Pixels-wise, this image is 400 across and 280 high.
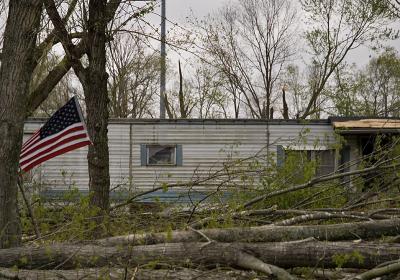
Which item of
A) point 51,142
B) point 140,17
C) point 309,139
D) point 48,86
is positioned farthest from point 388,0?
point 51,142

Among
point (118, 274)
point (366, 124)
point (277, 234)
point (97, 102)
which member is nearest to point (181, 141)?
point (366, 124)

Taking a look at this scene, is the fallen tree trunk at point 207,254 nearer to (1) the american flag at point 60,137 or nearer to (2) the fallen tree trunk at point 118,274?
(2) the fallen tree trunk at point 118,274

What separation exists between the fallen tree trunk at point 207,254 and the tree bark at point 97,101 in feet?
6.81

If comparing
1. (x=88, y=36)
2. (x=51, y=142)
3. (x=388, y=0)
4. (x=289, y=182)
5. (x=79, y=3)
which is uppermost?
(x=388, y=0)

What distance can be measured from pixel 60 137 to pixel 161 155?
29.4ft

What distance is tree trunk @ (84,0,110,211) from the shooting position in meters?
6.77

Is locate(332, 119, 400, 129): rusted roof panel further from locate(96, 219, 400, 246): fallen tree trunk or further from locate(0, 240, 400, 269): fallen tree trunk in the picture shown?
locate(0, 240, 400, 269): fallen tree trunk

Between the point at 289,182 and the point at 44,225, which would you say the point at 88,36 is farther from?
the point at 289,182

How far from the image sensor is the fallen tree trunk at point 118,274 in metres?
4.23

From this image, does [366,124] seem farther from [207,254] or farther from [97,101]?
[207,254]

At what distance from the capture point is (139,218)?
5.73 m

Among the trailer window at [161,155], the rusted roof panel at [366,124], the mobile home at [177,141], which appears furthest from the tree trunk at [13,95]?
the rusted roof panel at [366,124]

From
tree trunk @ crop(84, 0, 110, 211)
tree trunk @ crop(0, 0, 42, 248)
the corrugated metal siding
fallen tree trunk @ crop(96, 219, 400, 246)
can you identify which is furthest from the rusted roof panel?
tree trunk @ crop(0, 0, 42, 248)

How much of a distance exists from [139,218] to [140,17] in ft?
8.90
